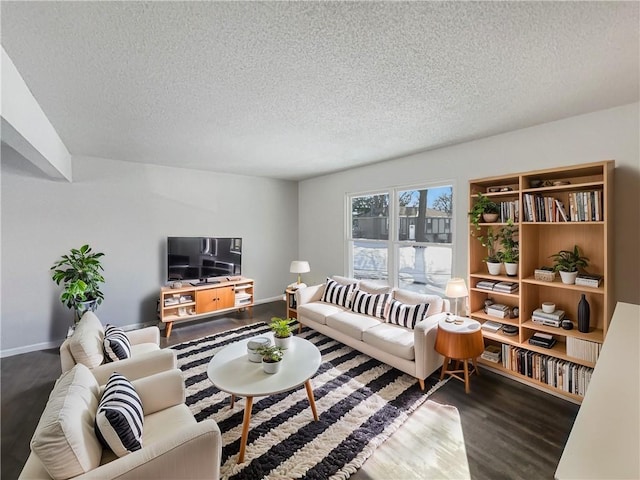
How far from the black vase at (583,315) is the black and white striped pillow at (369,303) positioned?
1730mm

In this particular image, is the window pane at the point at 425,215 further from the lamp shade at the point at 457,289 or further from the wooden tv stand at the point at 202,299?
the wooden tv stand at the point at 202,299

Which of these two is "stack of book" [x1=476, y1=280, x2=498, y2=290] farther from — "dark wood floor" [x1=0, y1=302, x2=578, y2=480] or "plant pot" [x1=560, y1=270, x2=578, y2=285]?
"dark wood floor" [x1=0, y1=302, x2=578, y2=480]

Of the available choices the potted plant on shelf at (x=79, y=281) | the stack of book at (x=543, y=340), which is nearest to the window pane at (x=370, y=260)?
the stack of book at (x=543, y=340)

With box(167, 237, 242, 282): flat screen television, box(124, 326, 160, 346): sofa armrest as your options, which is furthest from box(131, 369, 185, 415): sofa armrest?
box(167, 237, 242, 282): flat screen television

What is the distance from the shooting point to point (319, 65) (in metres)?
1.69

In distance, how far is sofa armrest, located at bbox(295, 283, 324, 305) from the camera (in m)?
4.02

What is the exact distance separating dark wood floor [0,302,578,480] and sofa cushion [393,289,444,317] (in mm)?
714

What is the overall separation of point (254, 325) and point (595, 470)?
4179 mm

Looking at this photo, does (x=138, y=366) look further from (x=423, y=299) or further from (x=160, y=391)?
(x=423, y=299)

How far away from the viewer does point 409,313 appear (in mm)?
3109

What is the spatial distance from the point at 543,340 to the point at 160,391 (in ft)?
10.2

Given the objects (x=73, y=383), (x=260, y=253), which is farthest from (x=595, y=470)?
(x=260, y=253)

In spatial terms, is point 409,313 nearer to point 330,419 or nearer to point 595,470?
point 330,419

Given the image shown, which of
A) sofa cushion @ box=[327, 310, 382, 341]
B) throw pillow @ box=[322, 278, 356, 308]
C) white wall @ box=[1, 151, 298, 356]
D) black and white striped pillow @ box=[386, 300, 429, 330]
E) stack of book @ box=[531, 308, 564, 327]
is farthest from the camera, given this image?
throw pillow @ box=[322, 278, 356, 308]
